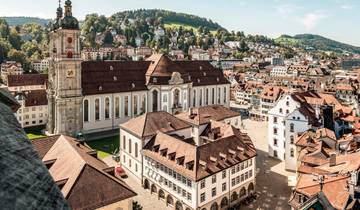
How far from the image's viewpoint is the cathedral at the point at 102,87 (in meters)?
55.5

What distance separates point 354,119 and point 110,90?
39277mm

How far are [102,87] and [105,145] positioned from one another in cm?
1146

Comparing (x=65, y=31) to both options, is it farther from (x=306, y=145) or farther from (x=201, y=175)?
(x=306, y=145)

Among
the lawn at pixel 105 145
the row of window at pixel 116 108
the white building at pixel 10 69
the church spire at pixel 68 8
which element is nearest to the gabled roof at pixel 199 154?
the lawn at pixel 105 145

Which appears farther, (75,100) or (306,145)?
(75,100)

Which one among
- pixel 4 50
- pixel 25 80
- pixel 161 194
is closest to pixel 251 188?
pixel 161 194

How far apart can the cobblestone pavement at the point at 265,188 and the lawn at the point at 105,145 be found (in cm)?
221

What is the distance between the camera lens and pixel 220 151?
34938mm

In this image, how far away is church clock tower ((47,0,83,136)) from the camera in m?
55.1

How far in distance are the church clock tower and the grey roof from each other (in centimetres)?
5291

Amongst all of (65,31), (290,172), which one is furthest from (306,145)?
(65,31)

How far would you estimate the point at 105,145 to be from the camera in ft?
173

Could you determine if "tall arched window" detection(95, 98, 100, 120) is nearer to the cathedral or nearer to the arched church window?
the cathedral

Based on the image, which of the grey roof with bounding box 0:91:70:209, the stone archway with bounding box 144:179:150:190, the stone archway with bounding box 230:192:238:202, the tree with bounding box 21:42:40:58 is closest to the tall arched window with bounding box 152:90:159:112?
the stone archway with bounding box 144:179:150:190
